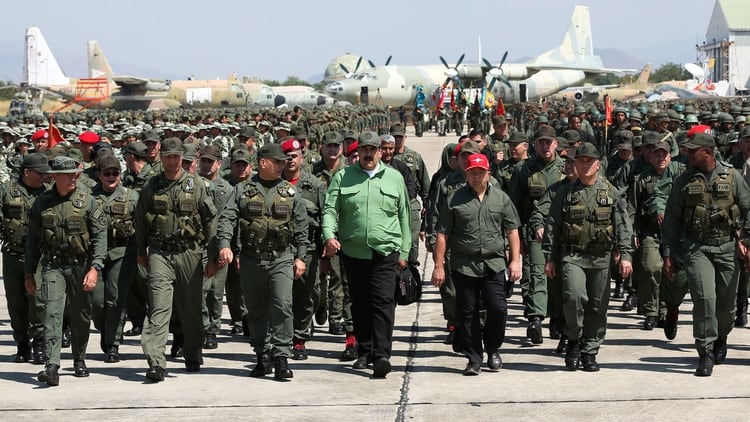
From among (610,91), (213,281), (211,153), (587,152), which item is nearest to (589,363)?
(587,152)

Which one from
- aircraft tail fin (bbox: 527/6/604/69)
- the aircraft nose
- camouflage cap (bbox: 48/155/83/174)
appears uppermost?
aircraft tail fin (bbox: 527/6/604/69)

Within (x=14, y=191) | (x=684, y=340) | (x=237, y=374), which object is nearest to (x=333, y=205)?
(x=237, y=374)

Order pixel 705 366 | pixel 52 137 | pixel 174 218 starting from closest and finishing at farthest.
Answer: pixel 705 366 → pixel 174 218 → pixel 52 137

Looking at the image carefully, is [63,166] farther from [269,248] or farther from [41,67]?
[41,67]

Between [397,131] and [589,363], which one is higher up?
[397,131]

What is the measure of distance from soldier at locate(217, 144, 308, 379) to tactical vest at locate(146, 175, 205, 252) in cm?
24

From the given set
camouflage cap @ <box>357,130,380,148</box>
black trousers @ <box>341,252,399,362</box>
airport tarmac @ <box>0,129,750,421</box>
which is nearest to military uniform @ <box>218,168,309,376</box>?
airport tarmac @ <box>0,129,750,421</box>

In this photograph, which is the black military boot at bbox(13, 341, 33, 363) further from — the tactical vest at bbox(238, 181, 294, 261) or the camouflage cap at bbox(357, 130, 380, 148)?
the camouflage cap at bbox(357, 130, 380, 148)

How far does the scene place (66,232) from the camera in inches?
363

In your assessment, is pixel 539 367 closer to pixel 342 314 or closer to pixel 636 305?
pixel 342 314

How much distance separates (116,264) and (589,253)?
3.85 meters

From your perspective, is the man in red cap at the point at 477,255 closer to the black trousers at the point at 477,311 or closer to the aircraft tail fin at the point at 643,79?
the black trousers at the point at 477,311

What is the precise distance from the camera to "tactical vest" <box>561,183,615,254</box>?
9.51m

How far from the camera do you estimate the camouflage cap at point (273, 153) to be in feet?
30.6
